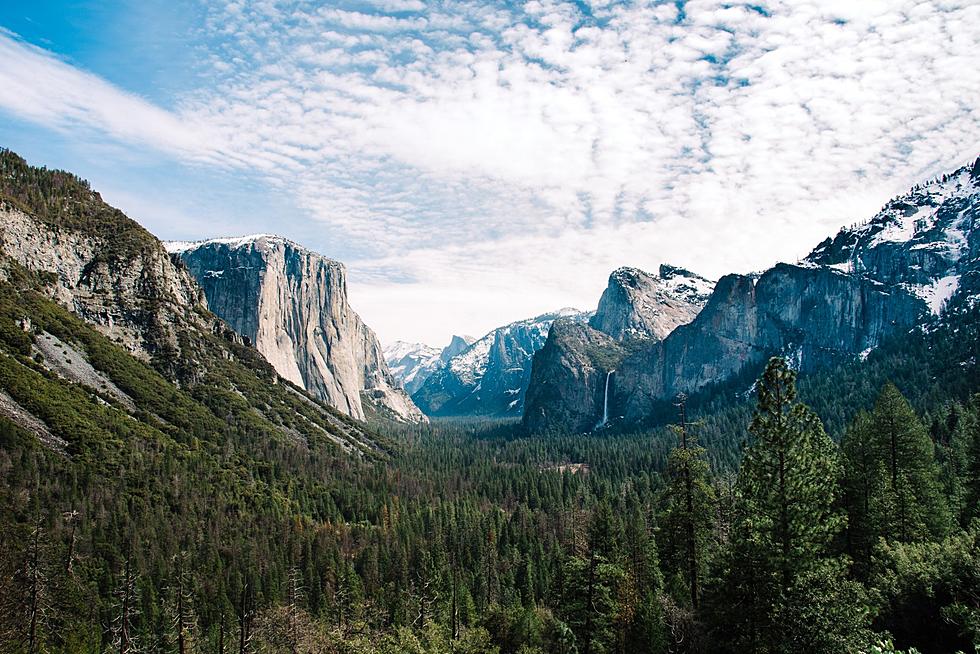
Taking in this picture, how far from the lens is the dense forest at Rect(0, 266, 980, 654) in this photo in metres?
27.1

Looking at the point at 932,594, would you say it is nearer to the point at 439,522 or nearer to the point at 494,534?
the point at 494,534

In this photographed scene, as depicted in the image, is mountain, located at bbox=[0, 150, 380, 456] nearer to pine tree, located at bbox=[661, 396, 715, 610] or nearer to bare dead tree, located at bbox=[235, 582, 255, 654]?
bare dead tree, located at bbox=[235, 582, 255, 654]

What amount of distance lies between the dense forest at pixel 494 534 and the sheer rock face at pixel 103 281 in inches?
697

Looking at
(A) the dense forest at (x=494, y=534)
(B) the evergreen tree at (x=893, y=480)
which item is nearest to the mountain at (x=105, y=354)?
(A) the dense forest at (x=494, y=534)

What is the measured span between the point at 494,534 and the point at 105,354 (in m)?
109

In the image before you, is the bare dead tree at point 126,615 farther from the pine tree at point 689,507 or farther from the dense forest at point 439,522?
the pine tree at point 689,507

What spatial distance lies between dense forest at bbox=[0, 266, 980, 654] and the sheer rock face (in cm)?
1770

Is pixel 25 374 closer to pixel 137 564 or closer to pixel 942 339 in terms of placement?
pixel 137 564

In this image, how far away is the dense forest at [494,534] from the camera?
27094mm

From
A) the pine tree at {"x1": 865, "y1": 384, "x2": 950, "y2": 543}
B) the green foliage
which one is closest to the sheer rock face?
the pine tree at {"x1": 865, "y1": 384, "x2": 950, "y2": 543}

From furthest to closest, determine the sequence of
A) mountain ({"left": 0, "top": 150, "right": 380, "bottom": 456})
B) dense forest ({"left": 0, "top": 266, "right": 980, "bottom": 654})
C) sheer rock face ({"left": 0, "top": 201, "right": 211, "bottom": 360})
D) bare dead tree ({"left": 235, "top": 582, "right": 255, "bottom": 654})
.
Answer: sheer rock face ({"left": 0, "top": 201, "right": 211, "bottom": 360})
mountain ({"left": 0, "top": 150, "right": 380, "bottom": 456})
bare dead tree ({"left": 235, "top": 582, "right": 255, "bottom": 654})
dense forest ({"left": 0, "top": 266, "right": 980, "bottom": 654})

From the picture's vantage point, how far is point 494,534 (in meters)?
102

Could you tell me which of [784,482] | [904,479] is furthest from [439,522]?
[784,482]

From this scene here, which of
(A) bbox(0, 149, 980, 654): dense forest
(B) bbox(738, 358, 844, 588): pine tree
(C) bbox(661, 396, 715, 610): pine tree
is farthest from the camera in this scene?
(C) bbox(661, 396, 715, 610): pine tree
